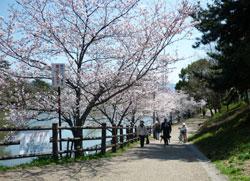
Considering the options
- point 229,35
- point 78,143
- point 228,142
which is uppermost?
point 229,35

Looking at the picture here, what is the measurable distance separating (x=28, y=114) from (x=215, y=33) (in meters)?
10.8

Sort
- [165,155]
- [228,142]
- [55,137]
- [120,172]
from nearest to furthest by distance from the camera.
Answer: [120,172], [55,137], [165,155], [228,142]

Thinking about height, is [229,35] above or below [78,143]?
above

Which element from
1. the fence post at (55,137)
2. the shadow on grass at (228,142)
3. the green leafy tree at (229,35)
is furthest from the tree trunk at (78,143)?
the green leafy tree at (229,35)

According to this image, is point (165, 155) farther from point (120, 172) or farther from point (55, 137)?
point (120, 172)

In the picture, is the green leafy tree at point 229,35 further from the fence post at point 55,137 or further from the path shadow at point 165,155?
the fence post at point 55,137

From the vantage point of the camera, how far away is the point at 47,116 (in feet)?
54.9

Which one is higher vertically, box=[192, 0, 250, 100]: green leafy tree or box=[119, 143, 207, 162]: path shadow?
box=[192, 0, 250, 100]: green leafy tree

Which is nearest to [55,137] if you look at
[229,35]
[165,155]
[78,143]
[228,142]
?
[78,143]

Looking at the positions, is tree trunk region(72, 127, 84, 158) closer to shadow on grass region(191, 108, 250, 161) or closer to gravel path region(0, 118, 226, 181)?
gravel path region(0, 118, 226, 181)

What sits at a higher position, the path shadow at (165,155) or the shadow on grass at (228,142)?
the shadow on grass at (228,142)

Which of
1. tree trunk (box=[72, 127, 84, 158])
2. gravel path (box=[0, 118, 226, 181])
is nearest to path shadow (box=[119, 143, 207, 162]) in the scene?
tree trunk (box=[72, 127, 84, 158])

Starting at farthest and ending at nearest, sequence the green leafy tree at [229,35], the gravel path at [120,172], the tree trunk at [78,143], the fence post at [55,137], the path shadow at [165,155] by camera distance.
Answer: the green leafy tree at [229,35]
the path shadow at [165,155]
the tree trunk at [78,143]
the fence post at [55,137]
the gravel path at [120,172]

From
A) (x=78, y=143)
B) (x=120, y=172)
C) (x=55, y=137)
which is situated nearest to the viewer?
(x=120, y=172)
